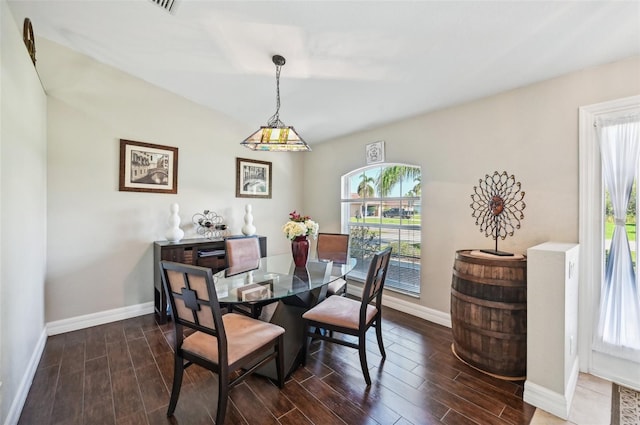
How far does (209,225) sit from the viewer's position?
3.67 meters

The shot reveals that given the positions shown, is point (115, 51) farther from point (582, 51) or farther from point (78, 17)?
point (582, 51)

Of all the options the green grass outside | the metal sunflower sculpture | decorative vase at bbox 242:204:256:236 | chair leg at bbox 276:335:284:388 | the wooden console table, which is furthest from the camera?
decorative vase at bbox 242:204:256:236

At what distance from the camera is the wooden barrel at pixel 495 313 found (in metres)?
2.01

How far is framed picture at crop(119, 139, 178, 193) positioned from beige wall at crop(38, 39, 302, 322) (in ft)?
0.23

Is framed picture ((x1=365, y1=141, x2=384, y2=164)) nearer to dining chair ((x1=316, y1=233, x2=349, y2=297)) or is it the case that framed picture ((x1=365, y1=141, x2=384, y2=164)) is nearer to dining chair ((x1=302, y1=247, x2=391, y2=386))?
dining chair ((x1=316, y1=233, x2=349, y2=297))

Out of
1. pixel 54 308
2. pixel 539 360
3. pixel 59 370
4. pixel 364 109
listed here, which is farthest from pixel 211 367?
pixel 364 109

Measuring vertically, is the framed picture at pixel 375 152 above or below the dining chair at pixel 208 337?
above

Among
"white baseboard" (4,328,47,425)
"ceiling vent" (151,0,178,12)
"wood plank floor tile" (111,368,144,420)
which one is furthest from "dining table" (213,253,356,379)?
"ceiling vent" (151,0,178,12)

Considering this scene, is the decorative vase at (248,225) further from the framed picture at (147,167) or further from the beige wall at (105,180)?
the framed picture at (147,167)

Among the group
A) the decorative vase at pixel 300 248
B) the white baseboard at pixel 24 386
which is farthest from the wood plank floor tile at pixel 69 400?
the decorative vase at pixel 300 248

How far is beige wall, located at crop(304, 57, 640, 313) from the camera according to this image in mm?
2191

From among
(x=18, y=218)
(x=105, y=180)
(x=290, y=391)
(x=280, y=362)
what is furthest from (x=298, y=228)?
(x=105, y=180)

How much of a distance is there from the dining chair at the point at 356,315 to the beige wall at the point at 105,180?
2.34 m

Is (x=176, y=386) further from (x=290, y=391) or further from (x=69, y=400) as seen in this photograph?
(x=69, y=400)
